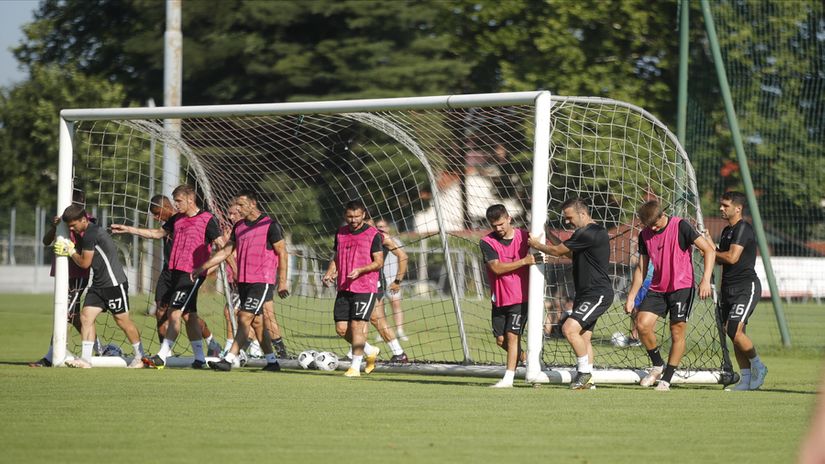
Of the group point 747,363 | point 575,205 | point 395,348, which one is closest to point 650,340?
point 747,363

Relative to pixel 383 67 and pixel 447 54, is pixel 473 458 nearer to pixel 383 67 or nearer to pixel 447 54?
pixel 383 67

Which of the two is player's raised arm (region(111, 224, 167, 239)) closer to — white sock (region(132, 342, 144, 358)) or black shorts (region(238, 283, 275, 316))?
white sock (region(132, 342, 144, 358))

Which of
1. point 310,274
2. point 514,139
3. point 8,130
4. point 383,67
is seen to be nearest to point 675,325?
point 514,139

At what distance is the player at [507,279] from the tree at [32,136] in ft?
97.7

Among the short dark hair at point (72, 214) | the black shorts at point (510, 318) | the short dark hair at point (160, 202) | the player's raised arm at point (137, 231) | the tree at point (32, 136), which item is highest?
the tree at point (32, 136)

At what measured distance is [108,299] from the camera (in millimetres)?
12539

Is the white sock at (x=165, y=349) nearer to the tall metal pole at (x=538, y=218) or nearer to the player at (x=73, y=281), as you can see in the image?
the player at (x=73, y=281)

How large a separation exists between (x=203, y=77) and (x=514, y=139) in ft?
68.8

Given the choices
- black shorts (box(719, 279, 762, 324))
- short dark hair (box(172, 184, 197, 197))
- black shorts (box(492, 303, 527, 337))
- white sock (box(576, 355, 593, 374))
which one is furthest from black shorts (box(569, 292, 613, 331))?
short dark hair (box(172, 184, 197, 197))

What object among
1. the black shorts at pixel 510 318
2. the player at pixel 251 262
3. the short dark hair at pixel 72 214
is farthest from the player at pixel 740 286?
the short dark hair at pixel 72 214

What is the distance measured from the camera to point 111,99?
34344mm

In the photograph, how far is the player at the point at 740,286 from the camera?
11.0m

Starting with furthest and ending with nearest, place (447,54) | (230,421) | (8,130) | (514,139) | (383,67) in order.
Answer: (8,130) < (447,54) < (383,67) < (514,139) < (230,421)

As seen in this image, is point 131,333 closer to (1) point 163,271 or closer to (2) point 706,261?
(1) point 163,271
